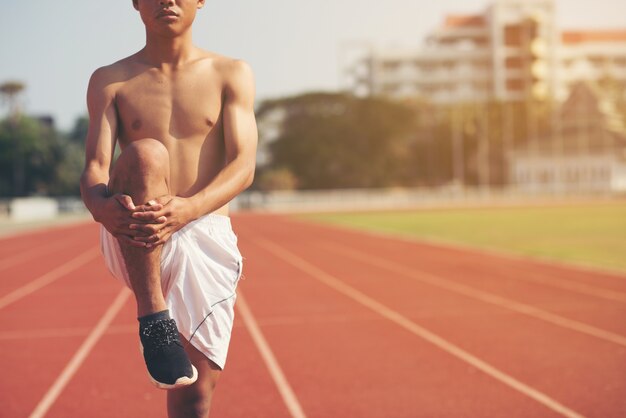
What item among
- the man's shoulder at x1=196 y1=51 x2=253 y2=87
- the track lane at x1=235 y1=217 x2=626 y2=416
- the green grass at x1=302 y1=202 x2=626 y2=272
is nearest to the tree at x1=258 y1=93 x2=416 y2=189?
the green grass at x1=302 y1=202 x2=626 y2=272

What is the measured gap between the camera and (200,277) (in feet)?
7.20

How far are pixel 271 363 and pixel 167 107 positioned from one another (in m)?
4.59

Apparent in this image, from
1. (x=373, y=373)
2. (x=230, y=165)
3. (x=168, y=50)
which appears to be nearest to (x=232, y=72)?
(x=168, y=50)

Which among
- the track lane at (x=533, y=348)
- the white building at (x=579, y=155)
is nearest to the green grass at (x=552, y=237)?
the track lane at (x=533, y=348)

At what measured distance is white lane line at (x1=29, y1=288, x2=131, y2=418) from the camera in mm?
5383

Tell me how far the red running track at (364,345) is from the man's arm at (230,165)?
2.99 m

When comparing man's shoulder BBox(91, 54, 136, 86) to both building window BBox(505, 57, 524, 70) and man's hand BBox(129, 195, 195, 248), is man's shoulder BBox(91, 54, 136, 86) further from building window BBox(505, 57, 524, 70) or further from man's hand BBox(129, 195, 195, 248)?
building window BBox(505, 57, 524, 70)

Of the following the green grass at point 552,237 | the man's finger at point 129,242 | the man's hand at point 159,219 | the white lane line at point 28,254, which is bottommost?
the green grass at point 552,237

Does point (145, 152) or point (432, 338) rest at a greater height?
point (145, 152)

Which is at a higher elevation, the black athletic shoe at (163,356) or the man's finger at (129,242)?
the man's finger at (129,242)

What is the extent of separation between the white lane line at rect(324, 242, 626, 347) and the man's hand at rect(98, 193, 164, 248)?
236 inches

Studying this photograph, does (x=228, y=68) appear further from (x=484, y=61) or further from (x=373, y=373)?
(x=484, y=61)

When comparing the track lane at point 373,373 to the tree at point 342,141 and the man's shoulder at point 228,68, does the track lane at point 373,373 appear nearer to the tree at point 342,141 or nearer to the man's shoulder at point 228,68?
the man's shoulder at point 228,68

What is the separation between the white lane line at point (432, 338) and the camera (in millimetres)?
5227
